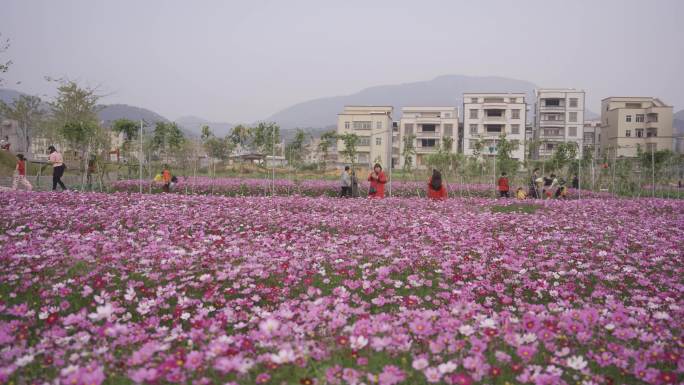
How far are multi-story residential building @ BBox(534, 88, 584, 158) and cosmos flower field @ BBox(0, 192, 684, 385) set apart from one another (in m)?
62.7

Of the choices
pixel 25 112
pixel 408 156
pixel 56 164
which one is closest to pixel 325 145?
pixel 408 156

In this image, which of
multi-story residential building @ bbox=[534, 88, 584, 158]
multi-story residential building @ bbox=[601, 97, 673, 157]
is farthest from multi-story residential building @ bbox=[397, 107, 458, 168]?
multi-story residential building @ bbox=[601, 97, 673, 157]

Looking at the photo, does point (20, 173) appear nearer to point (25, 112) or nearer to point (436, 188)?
point (436, 188)

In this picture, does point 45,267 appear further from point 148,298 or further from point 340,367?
point 340,367

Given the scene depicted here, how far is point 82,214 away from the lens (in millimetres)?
8461

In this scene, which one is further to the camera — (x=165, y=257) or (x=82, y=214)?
(x=82, y=214)

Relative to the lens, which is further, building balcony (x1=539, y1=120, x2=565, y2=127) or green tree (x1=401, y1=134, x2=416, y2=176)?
building balcony (x1=539, y1=120, x2=565, y2=127)

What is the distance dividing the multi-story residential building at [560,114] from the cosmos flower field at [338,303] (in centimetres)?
6274

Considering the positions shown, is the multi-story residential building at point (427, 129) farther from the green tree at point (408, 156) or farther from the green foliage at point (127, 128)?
the green foliage at point (127, 128)

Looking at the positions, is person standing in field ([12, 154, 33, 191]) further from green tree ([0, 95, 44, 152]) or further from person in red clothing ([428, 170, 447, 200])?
green tree ([0, 95, 44, 152])

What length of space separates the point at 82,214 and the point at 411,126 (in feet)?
201

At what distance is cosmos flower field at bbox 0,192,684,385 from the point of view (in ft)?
8.91

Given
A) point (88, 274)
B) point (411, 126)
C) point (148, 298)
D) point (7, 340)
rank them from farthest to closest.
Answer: point (411, 126), point (88, 274), point (148, 298), point (7, 340)

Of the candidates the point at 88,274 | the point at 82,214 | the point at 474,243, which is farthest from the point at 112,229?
the point at 474,243
